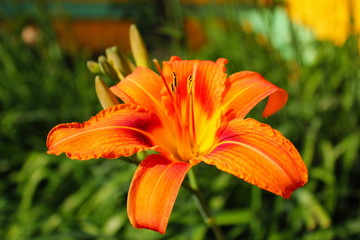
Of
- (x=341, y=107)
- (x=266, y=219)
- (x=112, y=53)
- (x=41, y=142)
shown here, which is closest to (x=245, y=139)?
(x=112, y=53)

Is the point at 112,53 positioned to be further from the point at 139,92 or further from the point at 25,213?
the point at 25,213

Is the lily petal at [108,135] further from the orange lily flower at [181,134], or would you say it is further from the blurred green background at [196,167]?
the blurred green background at [196,167]

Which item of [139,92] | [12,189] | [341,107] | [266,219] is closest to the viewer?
[139,92]

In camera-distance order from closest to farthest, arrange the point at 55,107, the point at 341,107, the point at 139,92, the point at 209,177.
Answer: the point at 139,92 < the point at 209,177 < the point at 341,107 < the point at 55,107

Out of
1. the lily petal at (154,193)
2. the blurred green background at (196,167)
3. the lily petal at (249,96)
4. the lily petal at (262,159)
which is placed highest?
the lily petal at (249,96)

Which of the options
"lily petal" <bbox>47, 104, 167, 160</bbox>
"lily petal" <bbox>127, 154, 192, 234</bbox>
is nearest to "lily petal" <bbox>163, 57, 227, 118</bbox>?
"lily petal" <bbox>47, 104, 167, 160</bbox>

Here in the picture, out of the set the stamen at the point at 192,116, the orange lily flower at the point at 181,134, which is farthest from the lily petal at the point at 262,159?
the stamen at the point at 192,116

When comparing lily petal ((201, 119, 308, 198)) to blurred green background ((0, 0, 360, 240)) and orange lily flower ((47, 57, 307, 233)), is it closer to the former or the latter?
orange lily flower ((47, 57, 307, 233))
